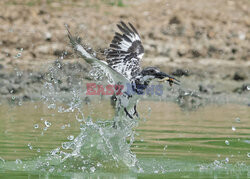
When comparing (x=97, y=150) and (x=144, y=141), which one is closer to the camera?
(x=97, y=150)

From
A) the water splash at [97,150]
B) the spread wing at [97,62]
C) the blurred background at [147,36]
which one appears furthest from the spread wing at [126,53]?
the blurred background at [147,36]

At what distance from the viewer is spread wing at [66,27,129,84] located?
7.62m

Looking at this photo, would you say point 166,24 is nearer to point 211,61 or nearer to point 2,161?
point 211,61

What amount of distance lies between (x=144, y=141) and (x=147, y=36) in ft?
28.6

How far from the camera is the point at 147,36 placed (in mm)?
17906

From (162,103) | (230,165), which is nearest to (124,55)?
(230,165)

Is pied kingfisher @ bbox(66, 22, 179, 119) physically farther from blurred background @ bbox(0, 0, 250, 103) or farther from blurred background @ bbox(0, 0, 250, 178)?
blurred background @ bbox(0, 0, 250, 103)

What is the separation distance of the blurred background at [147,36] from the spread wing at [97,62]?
6.83 meters

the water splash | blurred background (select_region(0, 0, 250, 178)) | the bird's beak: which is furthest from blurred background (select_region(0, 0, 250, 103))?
the bird's beak

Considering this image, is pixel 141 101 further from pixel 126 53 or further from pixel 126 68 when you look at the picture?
pixel 126 68

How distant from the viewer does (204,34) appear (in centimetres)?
1806

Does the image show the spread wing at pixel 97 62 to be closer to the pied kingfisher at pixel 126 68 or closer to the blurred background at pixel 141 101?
the pied kingfisher at pixel 126 68

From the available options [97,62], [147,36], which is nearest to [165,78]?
[97,62]

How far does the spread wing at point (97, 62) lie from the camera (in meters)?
7.62
